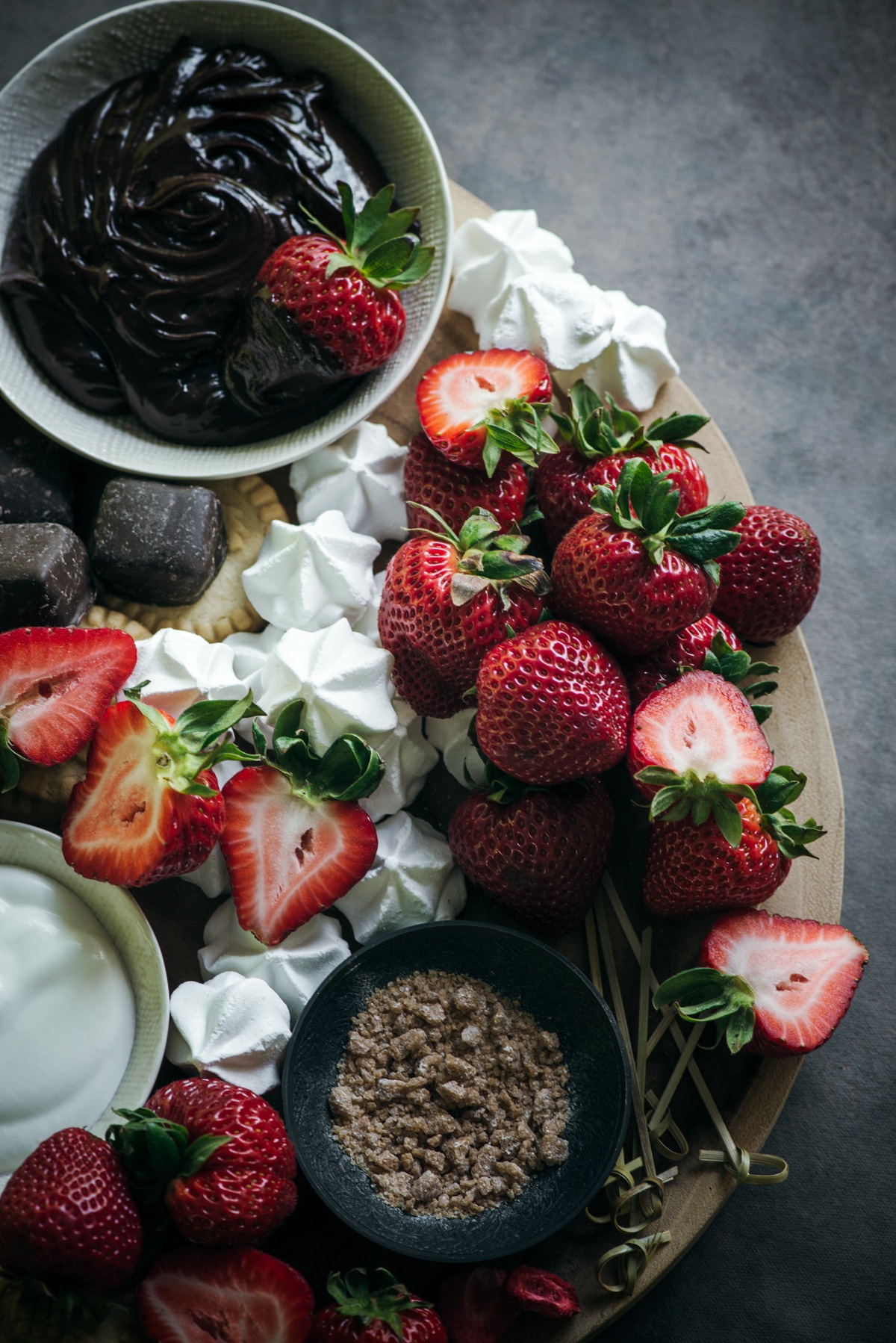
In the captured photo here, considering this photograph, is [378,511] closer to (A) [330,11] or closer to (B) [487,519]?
(B) [487,519]

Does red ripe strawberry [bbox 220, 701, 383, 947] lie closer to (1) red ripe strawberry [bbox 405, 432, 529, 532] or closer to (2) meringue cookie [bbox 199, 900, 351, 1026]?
(2) meringue cookie [bbox 199, 900, 351, 1026]

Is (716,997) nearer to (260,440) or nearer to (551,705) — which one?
(551,705)

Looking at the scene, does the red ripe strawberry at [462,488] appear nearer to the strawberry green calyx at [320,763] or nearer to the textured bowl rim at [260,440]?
the textured bowl rim at [260,440]

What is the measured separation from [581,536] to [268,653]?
61 centimetres

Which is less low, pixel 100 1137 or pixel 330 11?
pixel 330 11

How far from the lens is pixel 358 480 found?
172cm

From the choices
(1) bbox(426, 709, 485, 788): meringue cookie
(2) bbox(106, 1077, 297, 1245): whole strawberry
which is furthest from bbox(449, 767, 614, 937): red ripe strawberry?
(2) bbox(106, 1077, 297, 1245): whole strawberry

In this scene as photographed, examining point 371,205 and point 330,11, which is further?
point 330,11

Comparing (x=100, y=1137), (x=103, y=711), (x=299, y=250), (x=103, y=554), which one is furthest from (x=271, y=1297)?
(x=299, y=250)

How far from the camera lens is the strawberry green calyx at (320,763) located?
154 cm

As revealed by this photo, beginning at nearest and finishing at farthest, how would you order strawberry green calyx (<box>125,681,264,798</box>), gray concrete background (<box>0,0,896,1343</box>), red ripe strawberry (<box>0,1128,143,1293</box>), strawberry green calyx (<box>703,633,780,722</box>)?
red ripe strawberry (<box>0,1128,143,1293</box>)
strawberry green calyx (<box>125,681,264,798</box>)
strawberry green calyx (<box>703,633,780,722</box>)
gray concrete background (<box>0,0,896,1343</box>)

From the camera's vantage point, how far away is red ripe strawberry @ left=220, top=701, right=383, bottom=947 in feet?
5.09

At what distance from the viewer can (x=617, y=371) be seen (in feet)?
5.78

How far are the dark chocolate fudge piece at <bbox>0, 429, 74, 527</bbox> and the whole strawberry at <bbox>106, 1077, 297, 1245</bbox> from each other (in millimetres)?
994
